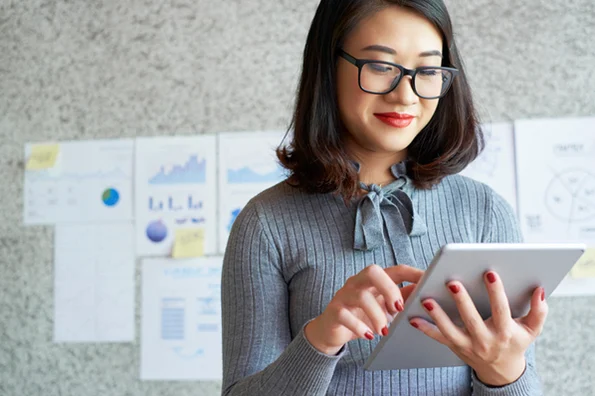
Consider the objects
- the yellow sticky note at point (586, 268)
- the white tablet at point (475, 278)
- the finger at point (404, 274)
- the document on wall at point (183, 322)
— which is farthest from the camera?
the document on wall at point (183, 322)

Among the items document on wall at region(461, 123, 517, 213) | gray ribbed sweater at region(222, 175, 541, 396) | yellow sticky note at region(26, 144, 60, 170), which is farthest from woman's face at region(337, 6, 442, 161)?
yellow sticky note at region(26, 144, 60, 170)

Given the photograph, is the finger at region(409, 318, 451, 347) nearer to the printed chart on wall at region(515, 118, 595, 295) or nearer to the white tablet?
the white tablet

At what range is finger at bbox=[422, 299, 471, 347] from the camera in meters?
0.64

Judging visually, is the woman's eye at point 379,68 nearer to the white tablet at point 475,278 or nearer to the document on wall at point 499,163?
the white tablet at point 475,278

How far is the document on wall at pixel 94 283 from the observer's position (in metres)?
→ 1.74

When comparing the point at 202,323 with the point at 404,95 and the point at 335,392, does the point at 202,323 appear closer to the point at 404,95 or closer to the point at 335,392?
the point at 335,392

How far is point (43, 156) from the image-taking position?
1797 mm

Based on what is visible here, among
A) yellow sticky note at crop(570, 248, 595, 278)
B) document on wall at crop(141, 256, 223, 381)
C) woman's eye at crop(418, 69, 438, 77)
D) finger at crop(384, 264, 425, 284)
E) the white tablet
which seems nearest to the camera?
the white tablet

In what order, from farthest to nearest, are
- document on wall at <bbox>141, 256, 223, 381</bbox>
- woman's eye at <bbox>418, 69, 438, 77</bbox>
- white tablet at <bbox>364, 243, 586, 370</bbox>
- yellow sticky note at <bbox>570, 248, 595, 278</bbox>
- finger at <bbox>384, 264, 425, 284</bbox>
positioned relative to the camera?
1. document on wall at <bbox>141, 256, 223, 381</bbox>
2. yellow sticky note at <bbox>570, 248, 595, 278</bbox>
3. woman's eye at <bbox>418, 69, 438, 77</bbox>
4. finger at <bbox>384, 264, 425, 284</bbox>
5. white tablet at <bbox>364, 243, 586, 370</bbox>

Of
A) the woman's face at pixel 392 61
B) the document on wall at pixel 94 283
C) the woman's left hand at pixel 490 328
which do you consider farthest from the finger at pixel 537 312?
the document on wall at pixel 94 283

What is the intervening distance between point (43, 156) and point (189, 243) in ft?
1.62

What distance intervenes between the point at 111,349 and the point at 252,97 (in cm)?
78

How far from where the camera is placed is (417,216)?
86 centimetres

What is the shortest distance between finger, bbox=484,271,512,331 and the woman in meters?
0.09
